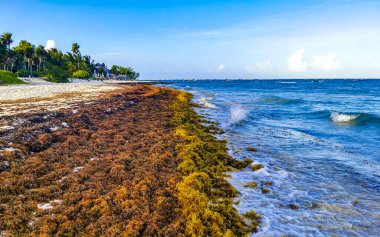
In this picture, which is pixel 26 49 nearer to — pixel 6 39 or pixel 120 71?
pixel 6 39

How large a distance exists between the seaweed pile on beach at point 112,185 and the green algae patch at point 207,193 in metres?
0.02

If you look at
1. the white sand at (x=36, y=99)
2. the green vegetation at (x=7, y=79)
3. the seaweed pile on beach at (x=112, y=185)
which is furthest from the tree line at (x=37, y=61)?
the seaweed pile on beach at (x=112, y=185)

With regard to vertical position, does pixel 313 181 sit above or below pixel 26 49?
below

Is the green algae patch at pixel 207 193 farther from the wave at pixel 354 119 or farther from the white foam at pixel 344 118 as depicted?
the white foam at pixel 344 118

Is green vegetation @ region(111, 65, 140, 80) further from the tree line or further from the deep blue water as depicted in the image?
the deep blue water

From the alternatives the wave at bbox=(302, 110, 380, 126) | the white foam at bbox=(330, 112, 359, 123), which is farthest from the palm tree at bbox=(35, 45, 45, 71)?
the white foam at bbox=(330, 112, 359, 123)

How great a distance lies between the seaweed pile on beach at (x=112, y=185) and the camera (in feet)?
17.7

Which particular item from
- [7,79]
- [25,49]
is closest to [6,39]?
[25,49]

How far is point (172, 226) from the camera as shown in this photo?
5395 mm

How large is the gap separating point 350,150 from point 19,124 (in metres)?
16.6

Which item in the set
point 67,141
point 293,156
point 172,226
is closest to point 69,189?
point 172,226

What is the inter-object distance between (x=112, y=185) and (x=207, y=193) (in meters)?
2.68

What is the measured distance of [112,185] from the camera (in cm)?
731

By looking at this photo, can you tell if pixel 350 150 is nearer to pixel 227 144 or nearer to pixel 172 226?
pixel 227 144
